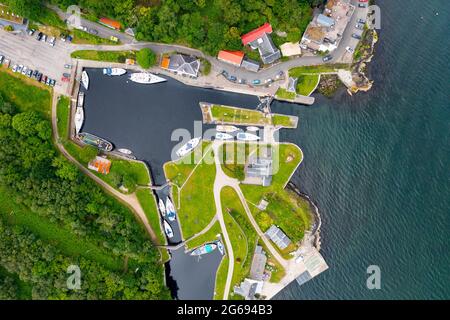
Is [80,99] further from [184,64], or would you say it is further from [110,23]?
[184,64]

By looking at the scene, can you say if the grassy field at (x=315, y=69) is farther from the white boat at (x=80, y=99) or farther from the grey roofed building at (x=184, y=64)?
the white boat at (x=80, y=99)

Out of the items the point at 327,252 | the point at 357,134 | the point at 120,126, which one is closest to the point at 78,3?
the point at 120,126

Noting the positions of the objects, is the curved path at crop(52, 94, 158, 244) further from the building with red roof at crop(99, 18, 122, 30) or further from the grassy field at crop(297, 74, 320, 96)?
the grassy field at crop(297, 74, 320, 96)

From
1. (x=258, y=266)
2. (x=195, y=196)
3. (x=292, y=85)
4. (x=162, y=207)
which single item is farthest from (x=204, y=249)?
(x=292, y=85)

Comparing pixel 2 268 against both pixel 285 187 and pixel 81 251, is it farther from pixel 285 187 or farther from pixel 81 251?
pixel 285 187

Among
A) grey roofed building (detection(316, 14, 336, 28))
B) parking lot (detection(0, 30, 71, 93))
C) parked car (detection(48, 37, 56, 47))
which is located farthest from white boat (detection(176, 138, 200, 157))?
grey roofed building (detection(316, 14, 336, 28))

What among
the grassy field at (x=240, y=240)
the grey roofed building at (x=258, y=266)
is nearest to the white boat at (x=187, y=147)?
the grassy field at (x=240, y=240)
